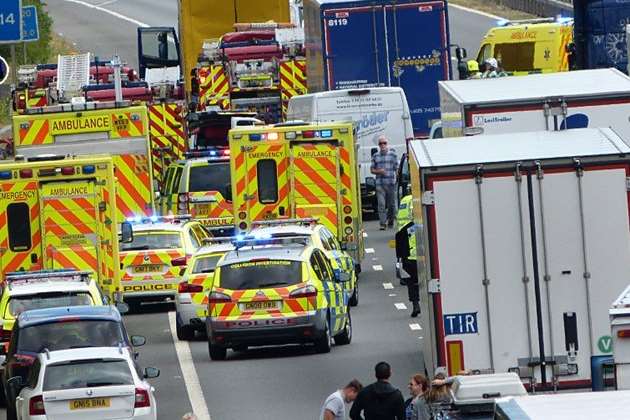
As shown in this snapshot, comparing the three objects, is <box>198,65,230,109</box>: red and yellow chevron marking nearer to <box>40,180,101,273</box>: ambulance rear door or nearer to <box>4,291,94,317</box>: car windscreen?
<box>40,180,101,273</box>: ambulance rear door

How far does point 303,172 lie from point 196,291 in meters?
5.61

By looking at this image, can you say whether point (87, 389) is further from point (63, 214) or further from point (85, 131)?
point (85, 131)

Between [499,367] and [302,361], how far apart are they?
25.3 feet

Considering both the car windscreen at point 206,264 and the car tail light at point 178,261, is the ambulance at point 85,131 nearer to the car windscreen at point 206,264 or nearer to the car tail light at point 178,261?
the car tail light at point 178,261

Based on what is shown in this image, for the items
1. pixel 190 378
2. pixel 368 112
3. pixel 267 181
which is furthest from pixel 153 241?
pixel 368 112

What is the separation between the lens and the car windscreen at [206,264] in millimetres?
28828

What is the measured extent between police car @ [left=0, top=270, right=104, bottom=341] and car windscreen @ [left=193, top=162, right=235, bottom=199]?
503 inches

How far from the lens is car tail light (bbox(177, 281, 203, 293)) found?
28.4 meters

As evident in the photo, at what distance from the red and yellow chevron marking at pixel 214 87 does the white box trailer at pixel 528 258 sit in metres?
32.0

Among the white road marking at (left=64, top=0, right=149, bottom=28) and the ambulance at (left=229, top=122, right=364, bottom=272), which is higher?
the white road marking at (left=64, top=0, right=149, bottom=28)

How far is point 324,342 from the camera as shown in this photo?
26484 millimetres

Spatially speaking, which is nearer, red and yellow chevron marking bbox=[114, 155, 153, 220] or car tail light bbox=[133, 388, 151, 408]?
car tail light bbox=[133, 388, 151, 408]

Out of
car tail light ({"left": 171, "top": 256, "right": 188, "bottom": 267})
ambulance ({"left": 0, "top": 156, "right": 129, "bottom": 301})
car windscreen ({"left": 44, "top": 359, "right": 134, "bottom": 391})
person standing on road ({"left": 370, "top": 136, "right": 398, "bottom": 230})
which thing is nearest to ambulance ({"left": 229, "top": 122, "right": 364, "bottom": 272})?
car tail light ({"left": 171, "top": 256, "right": 188, "bottom": 267})

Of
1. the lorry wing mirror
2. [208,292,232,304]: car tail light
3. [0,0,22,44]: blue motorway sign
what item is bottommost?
[208,292,232,304]: car tail light
